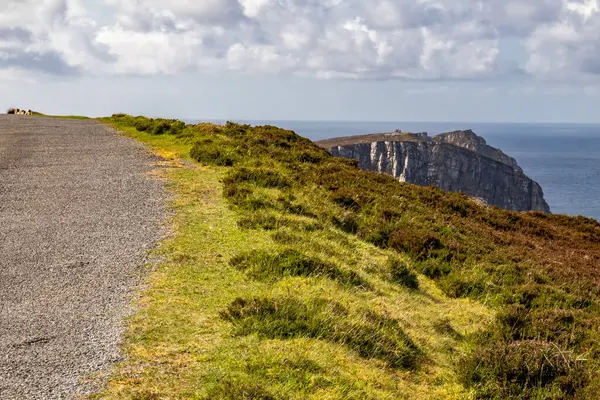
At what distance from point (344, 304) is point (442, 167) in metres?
193

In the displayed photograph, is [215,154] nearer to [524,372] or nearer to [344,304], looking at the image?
[344,304]

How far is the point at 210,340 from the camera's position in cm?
717

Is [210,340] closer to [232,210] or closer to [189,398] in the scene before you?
[189,398]

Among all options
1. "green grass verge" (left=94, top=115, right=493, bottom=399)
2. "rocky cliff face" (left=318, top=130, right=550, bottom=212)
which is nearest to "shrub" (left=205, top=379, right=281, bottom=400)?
"green grass verge" (left=94, top=115, right=493, bottom=399)

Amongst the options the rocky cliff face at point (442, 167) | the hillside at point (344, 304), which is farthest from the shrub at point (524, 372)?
the rocky cliff face at point (442, 167)

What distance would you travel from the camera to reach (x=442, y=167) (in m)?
195

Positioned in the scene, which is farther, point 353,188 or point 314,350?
point 353,188

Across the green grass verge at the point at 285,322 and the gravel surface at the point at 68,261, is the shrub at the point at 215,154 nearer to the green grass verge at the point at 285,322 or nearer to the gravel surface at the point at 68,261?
the gravel surface at the point at 68,261

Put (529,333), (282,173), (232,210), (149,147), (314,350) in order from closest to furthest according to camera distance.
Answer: (314,350), (529,333), (232,210), (282,173), (149,147)

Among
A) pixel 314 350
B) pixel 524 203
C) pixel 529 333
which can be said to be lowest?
pixel 524 203

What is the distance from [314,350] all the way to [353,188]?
12865 mm

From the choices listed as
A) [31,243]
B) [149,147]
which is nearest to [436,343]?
[31,243]

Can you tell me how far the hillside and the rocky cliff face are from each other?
520 feet

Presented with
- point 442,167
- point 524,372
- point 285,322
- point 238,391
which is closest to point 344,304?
point 285,322
